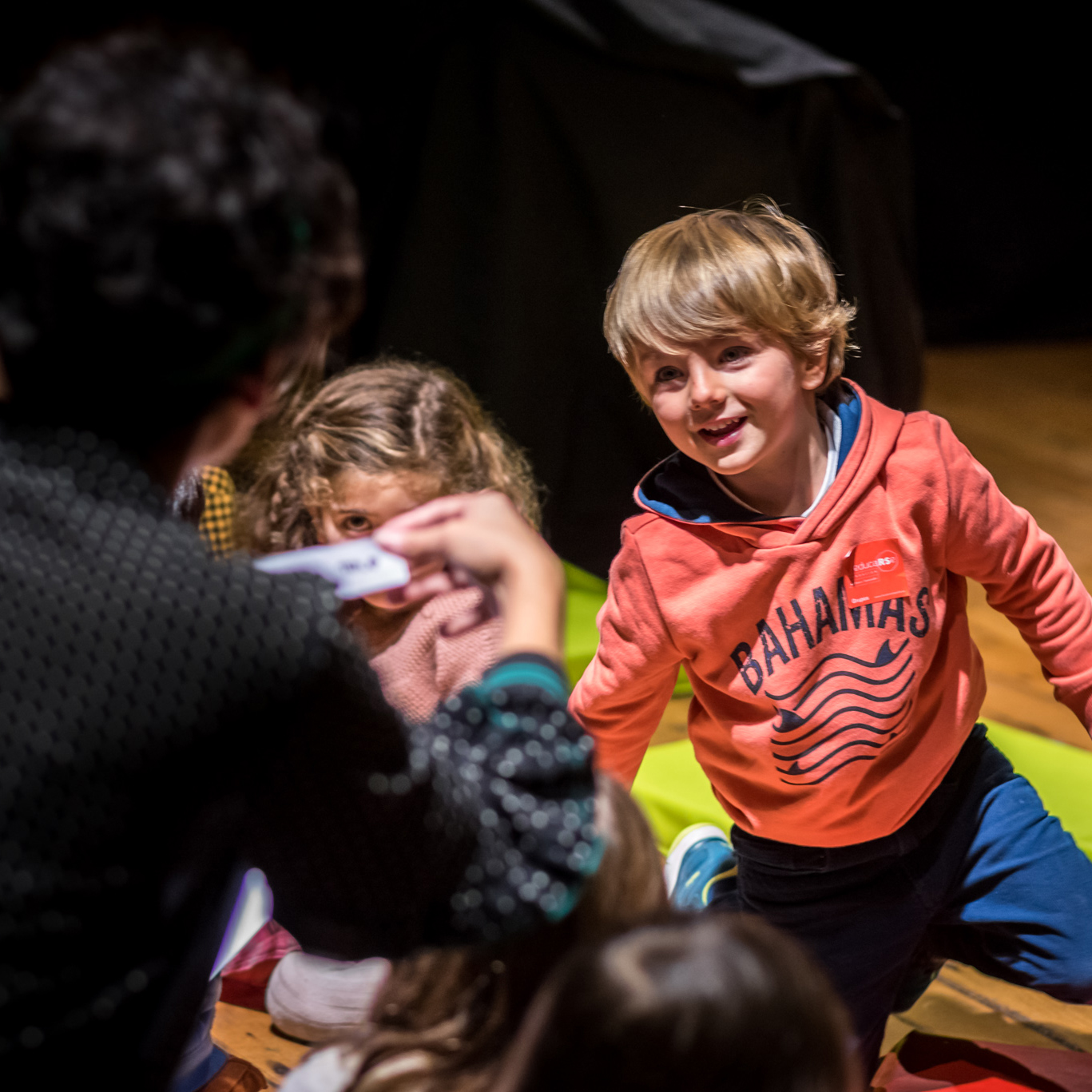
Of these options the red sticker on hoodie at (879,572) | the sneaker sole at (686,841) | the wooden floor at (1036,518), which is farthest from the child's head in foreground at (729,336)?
the wooden floor at (1036,518)

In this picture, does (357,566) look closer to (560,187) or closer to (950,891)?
(950,891)

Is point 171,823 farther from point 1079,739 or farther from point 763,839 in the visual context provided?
point 1079,739

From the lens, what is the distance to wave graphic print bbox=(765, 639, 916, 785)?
3.73ft

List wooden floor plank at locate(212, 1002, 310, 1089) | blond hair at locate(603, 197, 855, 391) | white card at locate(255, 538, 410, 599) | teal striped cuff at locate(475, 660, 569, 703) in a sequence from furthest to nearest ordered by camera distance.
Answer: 1. wooden floor plank at locate(212, 1002, 310, 1089)
2. blond hair at locate(603, 197, 855, 391)
3. white card at locate(255, 538, 410, 599)
4. teal striped cuff at locate(475, 660, 569, 703)

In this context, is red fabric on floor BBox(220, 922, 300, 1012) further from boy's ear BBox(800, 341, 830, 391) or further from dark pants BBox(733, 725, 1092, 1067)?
boy's ear BBox(800, 341, 830, 391)

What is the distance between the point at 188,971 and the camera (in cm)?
70

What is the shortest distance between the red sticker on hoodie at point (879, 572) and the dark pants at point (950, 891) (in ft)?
0.77

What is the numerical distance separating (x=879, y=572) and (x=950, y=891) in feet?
1.15

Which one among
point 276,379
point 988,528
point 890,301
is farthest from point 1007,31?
point 276,379

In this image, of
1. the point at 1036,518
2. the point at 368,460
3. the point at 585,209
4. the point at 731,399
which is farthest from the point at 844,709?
the point at 1036,518

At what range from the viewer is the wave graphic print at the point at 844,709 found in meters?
1.14

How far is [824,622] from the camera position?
1147 millimetres

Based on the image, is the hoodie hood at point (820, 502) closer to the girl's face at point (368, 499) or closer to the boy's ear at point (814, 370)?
the boy's ear at point (814, 370)

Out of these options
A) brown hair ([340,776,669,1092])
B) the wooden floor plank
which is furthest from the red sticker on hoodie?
the wooden floor plank
